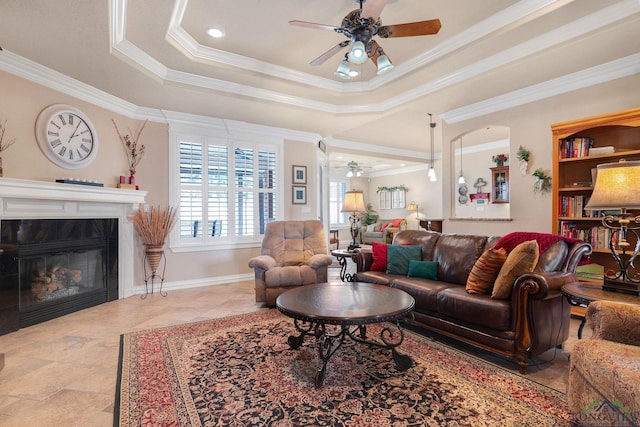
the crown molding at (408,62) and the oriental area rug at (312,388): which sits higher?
the crown molding at (408,62)

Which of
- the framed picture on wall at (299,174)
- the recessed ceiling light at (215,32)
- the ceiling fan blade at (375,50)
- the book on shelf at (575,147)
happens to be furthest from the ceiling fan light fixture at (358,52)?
the framed picture on wall at (299,174)

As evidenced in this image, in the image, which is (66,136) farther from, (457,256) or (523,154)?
(523,154)

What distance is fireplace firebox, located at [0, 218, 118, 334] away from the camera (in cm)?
308

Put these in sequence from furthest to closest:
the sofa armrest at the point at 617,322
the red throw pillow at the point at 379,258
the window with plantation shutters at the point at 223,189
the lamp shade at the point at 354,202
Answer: the window with plantation shutters at the point at 223,189 → the lamp shade at the point at 354,202 → the red throw pillow at the point at 379,258 → the sofa armrest at the point at 617,322

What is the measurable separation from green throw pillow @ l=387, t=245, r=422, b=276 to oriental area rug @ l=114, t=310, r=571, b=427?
2.81 feet

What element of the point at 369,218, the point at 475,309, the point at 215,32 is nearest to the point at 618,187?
the point at 475,309

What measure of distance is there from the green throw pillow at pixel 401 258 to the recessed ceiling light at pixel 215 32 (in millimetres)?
2902

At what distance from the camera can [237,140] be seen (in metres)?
5.32

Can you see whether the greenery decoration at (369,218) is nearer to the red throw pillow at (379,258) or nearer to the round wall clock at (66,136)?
the red throw pillow at (379,258)

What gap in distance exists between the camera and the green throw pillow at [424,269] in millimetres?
3288

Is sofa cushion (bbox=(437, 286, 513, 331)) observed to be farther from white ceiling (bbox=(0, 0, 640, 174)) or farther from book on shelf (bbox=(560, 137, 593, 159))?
white ceiling (bbox=(0, 0, 640, 174))

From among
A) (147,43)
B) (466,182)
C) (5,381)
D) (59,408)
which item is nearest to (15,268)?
(5,381)

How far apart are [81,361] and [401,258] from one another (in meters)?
3.02

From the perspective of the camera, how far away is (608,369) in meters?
1.28
